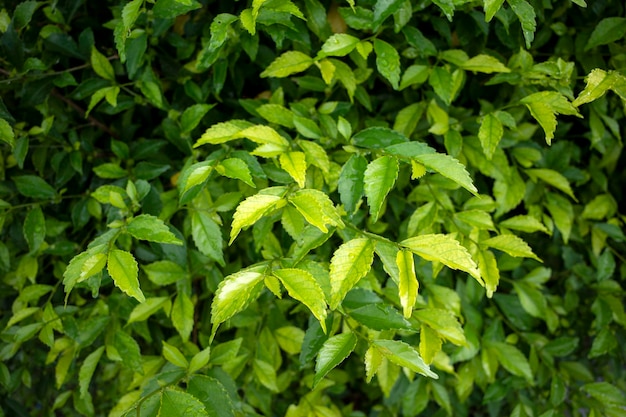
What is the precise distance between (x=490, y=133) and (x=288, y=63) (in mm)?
463

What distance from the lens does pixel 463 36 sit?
4.07 feet

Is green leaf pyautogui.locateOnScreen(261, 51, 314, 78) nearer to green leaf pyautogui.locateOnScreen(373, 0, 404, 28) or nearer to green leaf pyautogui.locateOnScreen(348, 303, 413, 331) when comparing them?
green leaf pyautogui.locateOnScreen(373, 0, 404, 28)

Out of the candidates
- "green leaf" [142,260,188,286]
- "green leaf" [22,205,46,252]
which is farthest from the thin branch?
"green leaf" [142,260,188,286]

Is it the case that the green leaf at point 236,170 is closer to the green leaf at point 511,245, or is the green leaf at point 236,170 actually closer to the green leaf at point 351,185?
the green leaf at point 351,185

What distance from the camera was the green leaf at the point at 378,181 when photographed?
0.74 metres

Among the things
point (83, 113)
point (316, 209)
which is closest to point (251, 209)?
point (316, 209)

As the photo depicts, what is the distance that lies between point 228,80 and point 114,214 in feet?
1.76

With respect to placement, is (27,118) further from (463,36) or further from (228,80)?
(463,36)

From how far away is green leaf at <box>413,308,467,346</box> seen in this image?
3.25ft

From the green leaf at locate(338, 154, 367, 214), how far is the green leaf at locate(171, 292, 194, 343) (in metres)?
0.50

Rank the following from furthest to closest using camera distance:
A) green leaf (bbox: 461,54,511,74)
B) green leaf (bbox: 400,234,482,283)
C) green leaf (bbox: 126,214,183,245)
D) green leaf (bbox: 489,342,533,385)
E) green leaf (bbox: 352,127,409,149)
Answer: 1. green leaf (bbox: 489,342,533,385)
2. green leaf (bbox: 461,54,511,74)
3. green leaf (bbox: 352,127,409,149)
4. green leaf (bbox: 126,214,183,245)
5. green leaf (bbox: 400,234,482,283)

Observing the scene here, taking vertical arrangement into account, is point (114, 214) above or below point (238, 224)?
below

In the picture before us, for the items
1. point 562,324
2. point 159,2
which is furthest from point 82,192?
Answer: point 562,324

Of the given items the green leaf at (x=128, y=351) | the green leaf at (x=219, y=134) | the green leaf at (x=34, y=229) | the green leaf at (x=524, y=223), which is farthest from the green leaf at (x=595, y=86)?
the green leaf at (x=34, y=229)
